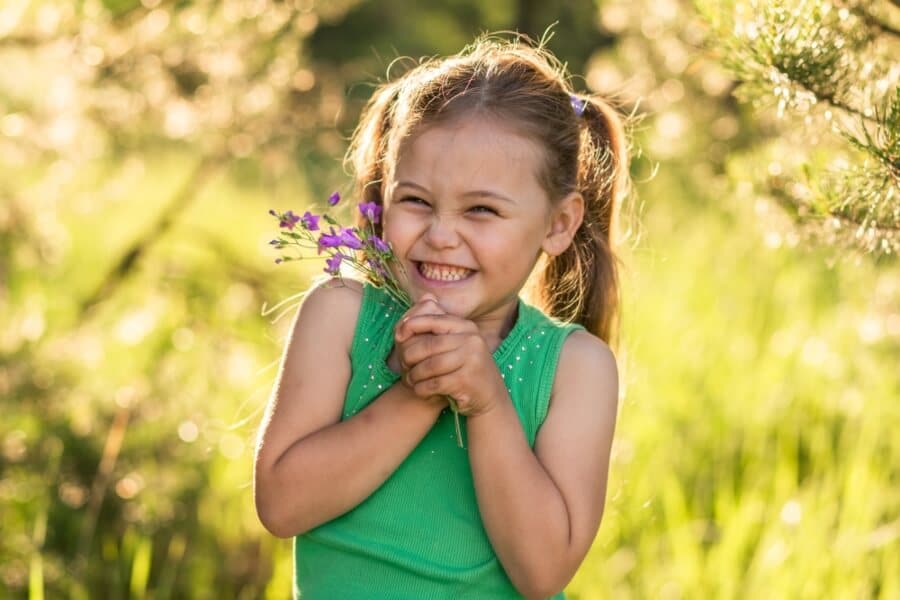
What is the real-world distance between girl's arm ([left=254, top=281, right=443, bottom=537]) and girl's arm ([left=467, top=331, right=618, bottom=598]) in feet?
0.41

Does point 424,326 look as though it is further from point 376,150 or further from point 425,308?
point 376,150

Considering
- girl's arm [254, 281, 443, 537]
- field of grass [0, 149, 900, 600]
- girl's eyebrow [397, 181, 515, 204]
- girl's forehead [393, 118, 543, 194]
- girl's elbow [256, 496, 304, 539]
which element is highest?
girl's forehead [393, 118, 543, 194]

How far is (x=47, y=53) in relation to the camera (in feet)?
13.0

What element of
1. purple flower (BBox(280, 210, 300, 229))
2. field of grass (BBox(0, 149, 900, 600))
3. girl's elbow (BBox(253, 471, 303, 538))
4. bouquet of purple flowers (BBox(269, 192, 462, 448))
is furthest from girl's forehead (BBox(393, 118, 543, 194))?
field of grass (BBox(0, 149, 900, 600))

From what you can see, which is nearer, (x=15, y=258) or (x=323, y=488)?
(x=323, y=488)

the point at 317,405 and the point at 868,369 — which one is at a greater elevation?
the point at 317,405

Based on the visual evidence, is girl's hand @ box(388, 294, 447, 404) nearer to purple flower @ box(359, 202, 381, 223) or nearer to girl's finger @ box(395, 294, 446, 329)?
girl's finger @ box(395, 294, 446, 329)

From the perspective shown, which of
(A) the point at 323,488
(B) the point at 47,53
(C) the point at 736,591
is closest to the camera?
(A) the point at 323,488

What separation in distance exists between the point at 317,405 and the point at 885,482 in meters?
2.40

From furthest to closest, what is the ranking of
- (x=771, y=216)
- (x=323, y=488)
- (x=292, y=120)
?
(x=292, y=120) < (x=771, y=216) < (x=323, y=488)

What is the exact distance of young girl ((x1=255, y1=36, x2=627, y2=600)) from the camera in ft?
6.24

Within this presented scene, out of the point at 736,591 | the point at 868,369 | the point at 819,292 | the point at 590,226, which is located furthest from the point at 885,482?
the point at 590,226

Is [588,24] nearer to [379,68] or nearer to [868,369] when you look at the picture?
[379,68]

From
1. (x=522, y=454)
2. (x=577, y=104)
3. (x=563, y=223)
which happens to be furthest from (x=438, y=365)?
(x=577, y=104)
